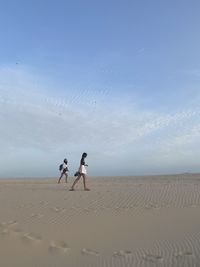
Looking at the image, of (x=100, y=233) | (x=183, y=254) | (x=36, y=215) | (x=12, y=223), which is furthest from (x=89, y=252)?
(x=36, y=215)

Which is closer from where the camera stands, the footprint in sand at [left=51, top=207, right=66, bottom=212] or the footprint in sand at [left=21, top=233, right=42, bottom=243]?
the footprint in sand at [left=21, top=233, right=42, bottom=243]

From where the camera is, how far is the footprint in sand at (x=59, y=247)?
898cm

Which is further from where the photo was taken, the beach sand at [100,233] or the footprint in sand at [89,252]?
the footprint in sand at [89,252]

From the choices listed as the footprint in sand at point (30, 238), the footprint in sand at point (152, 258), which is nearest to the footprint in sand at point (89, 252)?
the footprint in sand at point (152, 258)

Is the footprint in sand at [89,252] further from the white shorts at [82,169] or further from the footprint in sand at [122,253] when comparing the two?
the white shorts at [82,169]

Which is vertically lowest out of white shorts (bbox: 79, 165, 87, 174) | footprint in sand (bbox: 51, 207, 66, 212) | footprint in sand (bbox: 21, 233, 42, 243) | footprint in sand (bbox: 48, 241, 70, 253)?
footprint in sand (bbox: 48, 241, 70, 253)

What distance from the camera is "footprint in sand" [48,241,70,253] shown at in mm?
8984

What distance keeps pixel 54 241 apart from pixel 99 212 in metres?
3.06

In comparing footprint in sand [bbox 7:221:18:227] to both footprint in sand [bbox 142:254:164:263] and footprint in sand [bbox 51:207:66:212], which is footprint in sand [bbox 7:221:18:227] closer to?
footprint in sand [bbox 51:207:66:212]

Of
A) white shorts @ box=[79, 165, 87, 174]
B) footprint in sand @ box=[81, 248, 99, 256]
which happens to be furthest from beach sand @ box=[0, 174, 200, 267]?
white shorts @ box=[79, 165, 87, 174]

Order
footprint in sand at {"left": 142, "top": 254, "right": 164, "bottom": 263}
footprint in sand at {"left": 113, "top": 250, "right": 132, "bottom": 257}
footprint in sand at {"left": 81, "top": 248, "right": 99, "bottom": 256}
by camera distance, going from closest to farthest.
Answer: footprint in sand at {"left": 142, "top": 254, "right": 164, "bottom": 263} < footprint in sand at {"left": 113, "top": 250, "right": 132, "bottom": 257} < footprint in sand at {"left": 81, "top": 248, "right": 99, "bottom": 256}

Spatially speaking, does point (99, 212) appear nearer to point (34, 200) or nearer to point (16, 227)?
point (16, 227)

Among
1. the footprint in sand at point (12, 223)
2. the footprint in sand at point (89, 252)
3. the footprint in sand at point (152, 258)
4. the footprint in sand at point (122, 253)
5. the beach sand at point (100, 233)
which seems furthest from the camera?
the footprint in sand at point (12, 223)

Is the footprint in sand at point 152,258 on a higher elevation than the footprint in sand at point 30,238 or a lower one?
lower
